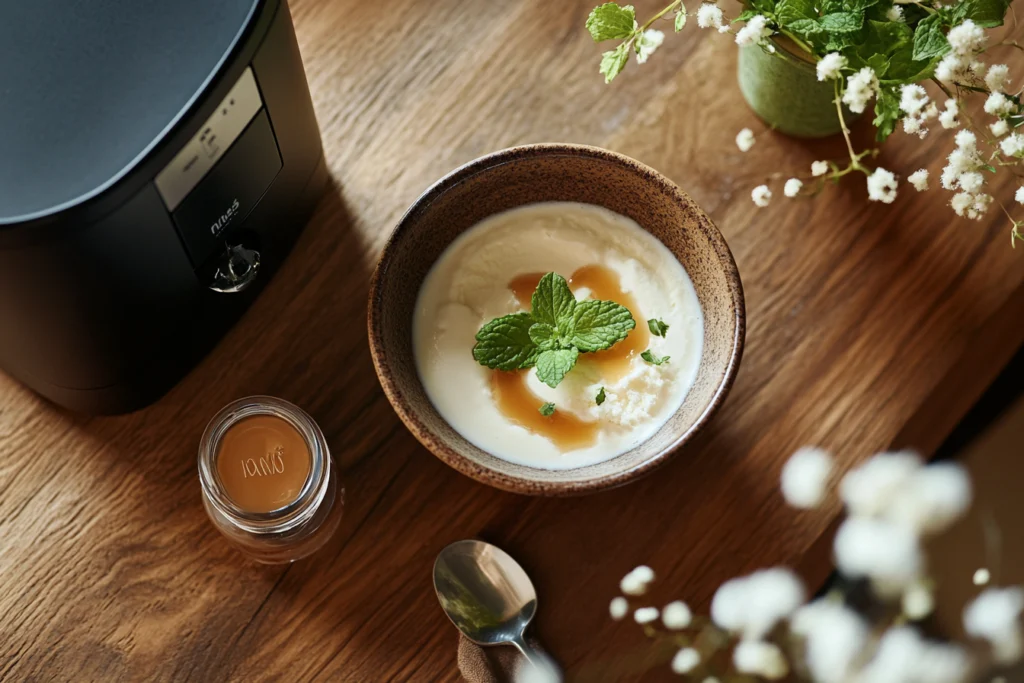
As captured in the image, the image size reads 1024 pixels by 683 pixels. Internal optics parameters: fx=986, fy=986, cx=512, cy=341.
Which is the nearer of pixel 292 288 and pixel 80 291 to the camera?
pixel 80 291

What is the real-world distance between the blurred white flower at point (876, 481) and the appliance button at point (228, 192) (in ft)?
2.02

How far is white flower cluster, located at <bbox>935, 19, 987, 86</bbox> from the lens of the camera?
75 cm

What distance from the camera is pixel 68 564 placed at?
928 millimetres

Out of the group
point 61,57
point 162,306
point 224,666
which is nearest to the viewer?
point 61,57

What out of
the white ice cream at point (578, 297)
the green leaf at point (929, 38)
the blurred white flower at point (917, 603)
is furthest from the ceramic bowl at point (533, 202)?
the blurred white flower at point (917, 603)

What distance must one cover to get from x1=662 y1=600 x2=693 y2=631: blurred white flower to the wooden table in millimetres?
13

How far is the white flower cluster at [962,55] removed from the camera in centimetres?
75

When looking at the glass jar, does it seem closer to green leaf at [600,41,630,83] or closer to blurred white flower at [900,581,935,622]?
green leaf at [600,41,630,83]

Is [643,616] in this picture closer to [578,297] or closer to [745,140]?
[578,297]

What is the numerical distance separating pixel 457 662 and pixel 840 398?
17.7 inches

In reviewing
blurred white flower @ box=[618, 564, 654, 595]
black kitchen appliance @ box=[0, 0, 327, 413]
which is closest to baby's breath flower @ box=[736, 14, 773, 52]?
black kitchen appliance @ box=[0, 0, 327, 413]

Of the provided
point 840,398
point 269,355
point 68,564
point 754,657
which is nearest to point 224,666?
point 68,564

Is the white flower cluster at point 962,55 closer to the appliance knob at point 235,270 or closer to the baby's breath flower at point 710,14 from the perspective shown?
the baby's breath flower at point 710,14

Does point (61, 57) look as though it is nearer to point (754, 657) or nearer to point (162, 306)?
point (162, 306)
